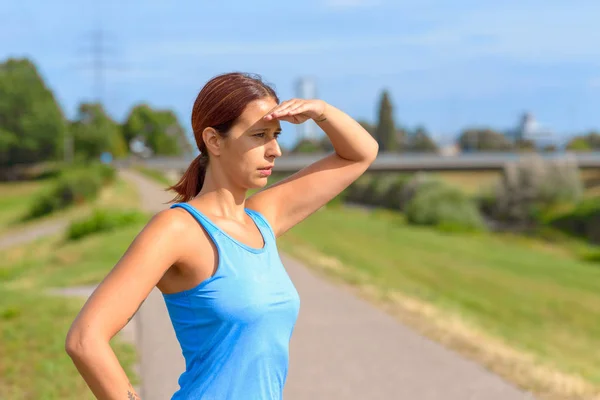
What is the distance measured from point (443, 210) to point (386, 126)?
5821 cm

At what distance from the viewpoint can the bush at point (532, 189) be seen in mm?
59500

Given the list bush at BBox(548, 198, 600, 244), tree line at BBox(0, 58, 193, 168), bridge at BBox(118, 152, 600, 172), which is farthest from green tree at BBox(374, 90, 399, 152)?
bush at BBox(548, 198, 600, 244)

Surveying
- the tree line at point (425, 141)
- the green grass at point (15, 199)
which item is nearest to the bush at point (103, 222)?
the green grass at point (15, 199)

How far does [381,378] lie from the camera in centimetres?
729

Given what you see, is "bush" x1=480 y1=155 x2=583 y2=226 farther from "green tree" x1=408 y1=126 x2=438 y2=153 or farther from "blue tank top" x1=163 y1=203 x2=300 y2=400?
"green tree" x1=408 y1=126 x2=438 y2=153

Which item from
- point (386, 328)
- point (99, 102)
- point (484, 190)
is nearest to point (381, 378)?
point (386, 328)

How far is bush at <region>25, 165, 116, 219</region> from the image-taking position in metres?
41.6

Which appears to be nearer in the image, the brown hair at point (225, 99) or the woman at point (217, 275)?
the woman at point (217, 275)

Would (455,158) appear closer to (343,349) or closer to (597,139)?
(597,139)

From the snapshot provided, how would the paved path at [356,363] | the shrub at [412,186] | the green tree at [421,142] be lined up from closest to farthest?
the paved path at [356,363] < the shrub at [412,186] < the green tree at [421,142]

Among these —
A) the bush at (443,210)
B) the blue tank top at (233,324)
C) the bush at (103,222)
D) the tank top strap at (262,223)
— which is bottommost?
the bush at (443,210)

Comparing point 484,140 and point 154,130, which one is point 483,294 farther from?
point 484,140

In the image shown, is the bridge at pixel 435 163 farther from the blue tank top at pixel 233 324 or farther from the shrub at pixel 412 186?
the blue tank top at pixel 233 324

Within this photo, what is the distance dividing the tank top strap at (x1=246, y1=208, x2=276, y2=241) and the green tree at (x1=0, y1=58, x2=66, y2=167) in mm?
75462
